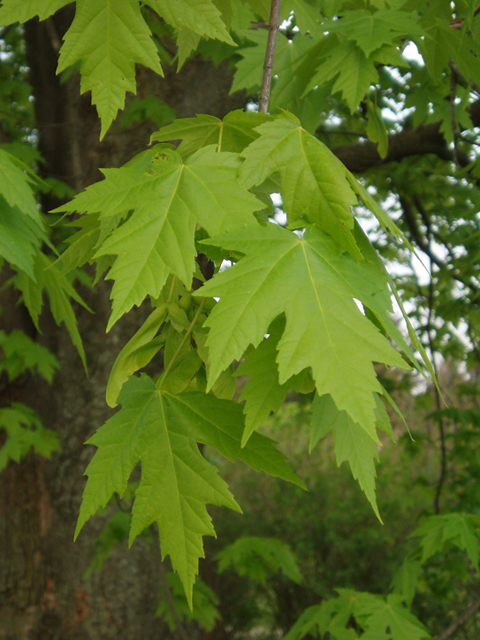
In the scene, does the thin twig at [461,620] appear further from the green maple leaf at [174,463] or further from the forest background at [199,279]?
the green maple leaf at [174,463]

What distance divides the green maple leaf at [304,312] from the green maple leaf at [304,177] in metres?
0.03

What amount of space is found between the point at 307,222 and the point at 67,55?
61cm

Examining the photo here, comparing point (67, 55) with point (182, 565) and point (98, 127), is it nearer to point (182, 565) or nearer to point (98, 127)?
point (182, 565)

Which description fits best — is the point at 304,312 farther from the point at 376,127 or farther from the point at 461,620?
the point at 461,620

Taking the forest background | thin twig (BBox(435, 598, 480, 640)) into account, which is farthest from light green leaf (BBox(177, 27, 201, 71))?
thin twig (BBox(435, 598, 480, 640))

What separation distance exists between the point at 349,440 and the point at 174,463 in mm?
324

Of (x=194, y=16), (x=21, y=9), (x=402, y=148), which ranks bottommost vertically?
(x=402, y=148)

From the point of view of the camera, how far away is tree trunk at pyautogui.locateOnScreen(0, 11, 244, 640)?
2.96m

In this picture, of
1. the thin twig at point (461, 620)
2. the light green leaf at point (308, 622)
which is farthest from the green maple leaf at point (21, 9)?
the thin twig at point (461, 620)

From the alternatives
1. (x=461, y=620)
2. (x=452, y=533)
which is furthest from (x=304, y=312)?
(x=461, y=620)

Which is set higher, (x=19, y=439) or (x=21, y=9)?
(x=21, y=9)

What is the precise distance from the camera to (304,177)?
93 cm

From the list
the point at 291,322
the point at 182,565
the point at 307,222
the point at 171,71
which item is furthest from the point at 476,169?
the point at 182,565

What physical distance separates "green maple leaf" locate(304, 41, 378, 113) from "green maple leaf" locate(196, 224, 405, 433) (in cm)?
96
